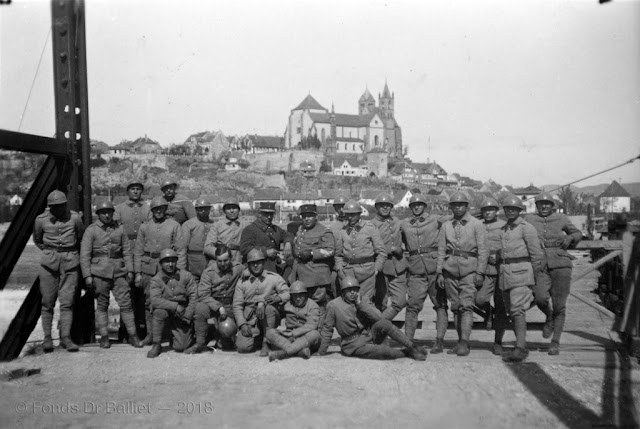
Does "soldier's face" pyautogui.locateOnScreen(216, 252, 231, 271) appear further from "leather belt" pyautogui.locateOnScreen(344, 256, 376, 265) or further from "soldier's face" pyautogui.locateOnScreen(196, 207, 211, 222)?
"leather belt" pyautogui.locateOnScreen(344, 256, 376, 265)

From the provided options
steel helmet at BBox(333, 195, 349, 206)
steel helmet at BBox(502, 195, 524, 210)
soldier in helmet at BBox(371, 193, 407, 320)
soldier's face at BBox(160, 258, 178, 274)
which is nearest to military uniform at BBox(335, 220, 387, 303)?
soldier in helmet at BBox(371, 193, 407, 320)

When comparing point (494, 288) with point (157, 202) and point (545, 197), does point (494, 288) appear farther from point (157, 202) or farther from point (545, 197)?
point (157, 202)

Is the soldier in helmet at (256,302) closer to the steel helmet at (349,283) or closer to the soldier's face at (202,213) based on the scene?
the steel helmet at (349,283)

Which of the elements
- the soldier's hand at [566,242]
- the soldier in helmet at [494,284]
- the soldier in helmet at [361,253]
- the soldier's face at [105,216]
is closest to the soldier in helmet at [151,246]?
the soldier's face at [105,216]

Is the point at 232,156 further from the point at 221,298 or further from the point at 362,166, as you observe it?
the point at 221,298

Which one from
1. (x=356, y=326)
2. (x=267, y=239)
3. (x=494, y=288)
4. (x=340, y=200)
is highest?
(x=340, y=200)

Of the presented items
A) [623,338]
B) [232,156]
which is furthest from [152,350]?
[232,156]

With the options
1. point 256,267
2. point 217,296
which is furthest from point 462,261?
point 217,296
